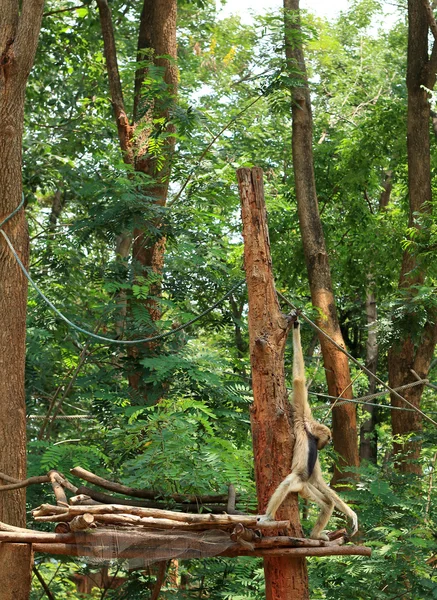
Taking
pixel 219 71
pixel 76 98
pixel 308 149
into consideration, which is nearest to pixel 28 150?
pixel 76 98

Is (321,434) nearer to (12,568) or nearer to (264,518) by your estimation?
(264,518)

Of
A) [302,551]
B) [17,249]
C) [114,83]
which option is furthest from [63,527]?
[114,83]

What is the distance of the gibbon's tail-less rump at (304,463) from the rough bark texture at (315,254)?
6.06 m

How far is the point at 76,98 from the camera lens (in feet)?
54.2

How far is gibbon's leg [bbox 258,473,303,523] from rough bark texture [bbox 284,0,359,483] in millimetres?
→ 6630

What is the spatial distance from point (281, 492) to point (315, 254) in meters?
8.25

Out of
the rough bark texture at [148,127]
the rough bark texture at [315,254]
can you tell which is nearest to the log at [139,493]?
the rough bark texture at [148,127]

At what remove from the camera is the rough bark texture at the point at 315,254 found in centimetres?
1328

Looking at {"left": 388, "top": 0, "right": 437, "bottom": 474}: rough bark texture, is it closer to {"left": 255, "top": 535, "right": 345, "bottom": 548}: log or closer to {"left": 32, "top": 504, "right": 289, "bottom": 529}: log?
{"left": 255, "top": 535, "right": 345, "bottom": 548}: log

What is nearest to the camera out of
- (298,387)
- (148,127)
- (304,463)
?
(304,463)

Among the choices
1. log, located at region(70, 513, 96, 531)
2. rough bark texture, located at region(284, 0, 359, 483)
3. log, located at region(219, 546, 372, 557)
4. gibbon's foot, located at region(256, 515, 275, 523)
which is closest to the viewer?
log, located at region(70, 513, 96, 531)

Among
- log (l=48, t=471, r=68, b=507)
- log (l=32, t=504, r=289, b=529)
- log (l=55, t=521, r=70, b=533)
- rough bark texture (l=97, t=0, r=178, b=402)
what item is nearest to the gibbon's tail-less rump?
log (l=32, t=504, r=289, b=529)

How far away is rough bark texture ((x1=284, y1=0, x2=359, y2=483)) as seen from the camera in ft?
43.6

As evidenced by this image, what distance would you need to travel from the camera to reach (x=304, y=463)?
20.9ft
